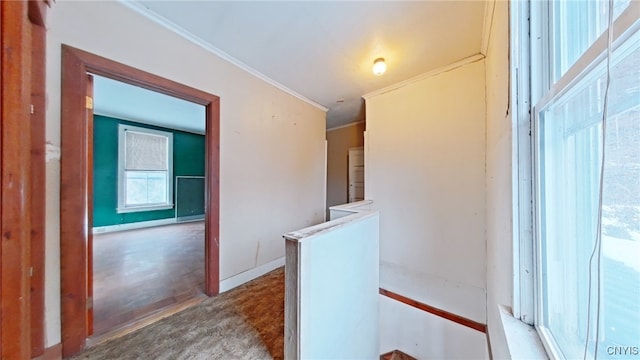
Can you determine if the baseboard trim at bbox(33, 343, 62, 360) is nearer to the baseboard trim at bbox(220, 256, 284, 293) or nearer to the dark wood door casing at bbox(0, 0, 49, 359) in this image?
the baseboard trim at bbox(220, 256, 284, 293)

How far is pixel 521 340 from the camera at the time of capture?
2.87 feet

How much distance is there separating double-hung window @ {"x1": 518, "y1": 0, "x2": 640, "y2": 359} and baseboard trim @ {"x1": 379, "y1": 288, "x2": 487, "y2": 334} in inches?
71.2

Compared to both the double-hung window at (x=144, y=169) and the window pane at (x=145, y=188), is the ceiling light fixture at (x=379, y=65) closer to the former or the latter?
the double-hung window at (x=144, y=169)

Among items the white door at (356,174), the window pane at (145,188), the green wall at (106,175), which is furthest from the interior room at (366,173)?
the window pane at (145,188)

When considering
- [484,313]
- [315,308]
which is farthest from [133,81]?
[484,313]

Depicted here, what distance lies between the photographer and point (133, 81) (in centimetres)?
163

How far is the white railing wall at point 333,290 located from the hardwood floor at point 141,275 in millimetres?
1329

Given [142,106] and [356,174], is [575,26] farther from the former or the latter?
[142,106]

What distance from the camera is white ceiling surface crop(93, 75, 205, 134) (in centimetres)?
323

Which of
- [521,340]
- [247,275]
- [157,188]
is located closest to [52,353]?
[247,275]

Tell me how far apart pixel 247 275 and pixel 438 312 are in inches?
86.9

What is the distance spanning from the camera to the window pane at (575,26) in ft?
1.88

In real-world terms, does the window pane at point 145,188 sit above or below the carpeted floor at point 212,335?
above

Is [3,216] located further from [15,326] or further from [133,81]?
[133,81]
